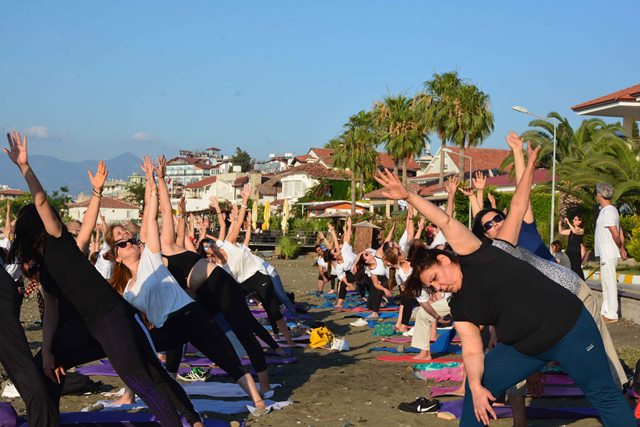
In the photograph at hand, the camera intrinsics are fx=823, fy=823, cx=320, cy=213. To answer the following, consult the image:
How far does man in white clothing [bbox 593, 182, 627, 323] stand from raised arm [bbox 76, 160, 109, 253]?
759cm

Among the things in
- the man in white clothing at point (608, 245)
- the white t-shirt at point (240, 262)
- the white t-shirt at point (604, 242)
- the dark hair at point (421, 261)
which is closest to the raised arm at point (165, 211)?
the dark hair at point (421, 261)

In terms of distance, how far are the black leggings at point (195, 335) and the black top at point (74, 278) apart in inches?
48.3

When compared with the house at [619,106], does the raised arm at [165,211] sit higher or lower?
lower

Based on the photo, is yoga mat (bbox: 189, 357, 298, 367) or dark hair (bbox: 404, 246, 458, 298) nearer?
dark hair (bbox: 404, 246, 458, 298)

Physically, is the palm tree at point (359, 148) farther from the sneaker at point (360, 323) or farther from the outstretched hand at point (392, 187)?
the outstretched hand at point (392, 187)

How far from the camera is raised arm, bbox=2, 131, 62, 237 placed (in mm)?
5191

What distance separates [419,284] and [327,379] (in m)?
4.82

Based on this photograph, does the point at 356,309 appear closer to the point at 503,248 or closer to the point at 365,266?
the point at 365,266

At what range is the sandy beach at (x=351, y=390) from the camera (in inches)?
288

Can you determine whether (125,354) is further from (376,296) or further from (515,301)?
(376,296)

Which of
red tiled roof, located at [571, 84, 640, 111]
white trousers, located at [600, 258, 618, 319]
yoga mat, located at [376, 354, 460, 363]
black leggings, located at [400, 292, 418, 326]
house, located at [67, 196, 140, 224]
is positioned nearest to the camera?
yoga mat, located at [376, 354, 460, 363]

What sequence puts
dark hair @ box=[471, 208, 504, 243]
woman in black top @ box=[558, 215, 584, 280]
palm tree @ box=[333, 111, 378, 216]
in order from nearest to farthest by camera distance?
dark hair @ box=[471, 208, 504, 243] → woman in black top @ box=[558, 215, 584, 280] → palm tree @ box=[333, 111, 378, 216]

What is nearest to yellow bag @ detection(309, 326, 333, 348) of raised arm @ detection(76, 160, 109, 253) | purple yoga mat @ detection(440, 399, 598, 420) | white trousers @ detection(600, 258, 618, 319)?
white trousers @ detection(600, 258, 618, 319)

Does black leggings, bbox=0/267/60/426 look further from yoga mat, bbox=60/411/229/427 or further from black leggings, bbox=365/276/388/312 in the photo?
black leggings, bbox=365/276/388/312
